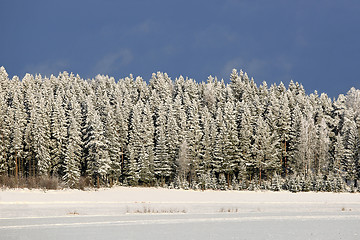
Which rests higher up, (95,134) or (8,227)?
(95,134)

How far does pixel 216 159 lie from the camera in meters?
70.6

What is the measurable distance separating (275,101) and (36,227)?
77790 mm

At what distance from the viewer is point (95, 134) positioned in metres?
60.8

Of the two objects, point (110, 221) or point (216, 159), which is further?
point (216, 159)

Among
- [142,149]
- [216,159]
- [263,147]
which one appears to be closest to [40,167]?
[142,149]

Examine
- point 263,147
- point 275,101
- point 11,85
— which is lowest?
point 263,147

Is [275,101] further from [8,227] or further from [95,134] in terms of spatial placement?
[8,227]

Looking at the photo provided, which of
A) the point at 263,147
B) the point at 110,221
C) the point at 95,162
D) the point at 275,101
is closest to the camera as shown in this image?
the point at 110,221

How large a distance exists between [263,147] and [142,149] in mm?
24138

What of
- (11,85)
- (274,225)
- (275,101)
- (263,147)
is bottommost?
(274,225)

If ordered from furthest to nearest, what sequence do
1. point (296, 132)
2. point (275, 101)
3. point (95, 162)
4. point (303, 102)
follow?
point (303, 102) → point (275, 101) → point (296, 132) → point (95, 162)

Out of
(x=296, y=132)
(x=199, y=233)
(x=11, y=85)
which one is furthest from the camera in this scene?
(x=11, y=85)

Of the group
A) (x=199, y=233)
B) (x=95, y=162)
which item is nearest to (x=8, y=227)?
(x=199, y=233)

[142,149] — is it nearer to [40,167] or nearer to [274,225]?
[40,167]
